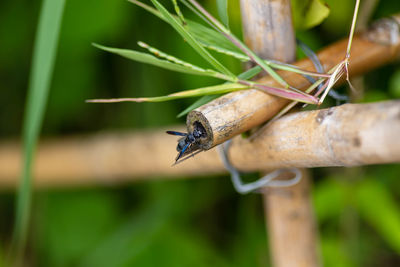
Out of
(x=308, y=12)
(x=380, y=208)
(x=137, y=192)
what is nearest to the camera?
(x=308, y=12)

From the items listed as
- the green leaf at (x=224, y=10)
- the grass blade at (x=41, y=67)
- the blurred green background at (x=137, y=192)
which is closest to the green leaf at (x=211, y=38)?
the green leaf at (x=224, y=10)

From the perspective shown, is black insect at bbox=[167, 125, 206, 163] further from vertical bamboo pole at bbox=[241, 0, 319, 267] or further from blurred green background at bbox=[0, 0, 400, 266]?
blurred green background at bbox=[0, 0, 400, 266]

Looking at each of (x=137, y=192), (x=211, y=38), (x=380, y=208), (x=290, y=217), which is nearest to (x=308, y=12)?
(x=211, y=38)

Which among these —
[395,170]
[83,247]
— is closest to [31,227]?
[83,247]

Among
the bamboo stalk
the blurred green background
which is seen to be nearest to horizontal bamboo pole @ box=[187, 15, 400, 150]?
the bamboo stalk

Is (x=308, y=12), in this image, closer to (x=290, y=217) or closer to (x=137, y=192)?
(x=290, y=217)

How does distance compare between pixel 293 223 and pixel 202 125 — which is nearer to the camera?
pixel 202 125

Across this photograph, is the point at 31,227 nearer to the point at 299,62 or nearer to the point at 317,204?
the point at 317,204
